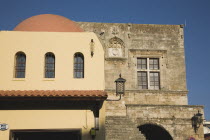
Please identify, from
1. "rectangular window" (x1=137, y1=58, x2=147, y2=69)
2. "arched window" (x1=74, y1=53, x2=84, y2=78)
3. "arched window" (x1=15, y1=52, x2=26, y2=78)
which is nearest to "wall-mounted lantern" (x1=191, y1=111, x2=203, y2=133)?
"rectangular window" (x1=137, y1=58, x2=147, y2=69)

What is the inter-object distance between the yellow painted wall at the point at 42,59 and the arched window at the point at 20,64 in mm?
187

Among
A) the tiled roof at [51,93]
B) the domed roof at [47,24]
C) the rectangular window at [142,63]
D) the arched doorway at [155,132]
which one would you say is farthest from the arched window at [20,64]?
the rectangular window at [142,63]

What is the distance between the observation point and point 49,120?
38.1 feet

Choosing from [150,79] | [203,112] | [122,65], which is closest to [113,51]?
[122,65]

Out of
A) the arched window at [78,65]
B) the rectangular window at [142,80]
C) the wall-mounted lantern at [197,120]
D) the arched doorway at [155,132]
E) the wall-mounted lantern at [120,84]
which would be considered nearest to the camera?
the arched window at [78,65]

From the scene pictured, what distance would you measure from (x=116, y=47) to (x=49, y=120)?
11.1 metres

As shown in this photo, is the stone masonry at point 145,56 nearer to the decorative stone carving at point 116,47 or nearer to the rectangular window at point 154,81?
the decorative stone carving at point 116,47

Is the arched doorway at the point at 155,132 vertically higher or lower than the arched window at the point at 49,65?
lower

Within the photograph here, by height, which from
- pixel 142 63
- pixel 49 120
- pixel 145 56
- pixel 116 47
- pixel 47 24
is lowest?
pixel 49 120

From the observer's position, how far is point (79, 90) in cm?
1214

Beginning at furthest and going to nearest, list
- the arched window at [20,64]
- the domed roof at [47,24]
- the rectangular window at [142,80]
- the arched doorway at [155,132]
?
the rectangular window at [142,80], the arched doorway at [155,132], the domed roof at [47,24], the arched window at [20,64]

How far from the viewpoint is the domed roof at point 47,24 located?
1361cm

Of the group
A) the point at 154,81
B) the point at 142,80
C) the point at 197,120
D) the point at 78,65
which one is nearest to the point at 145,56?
the point at 142,80

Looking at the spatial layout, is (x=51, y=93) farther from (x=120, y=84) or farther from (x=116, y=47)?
(x=116, y=47)
